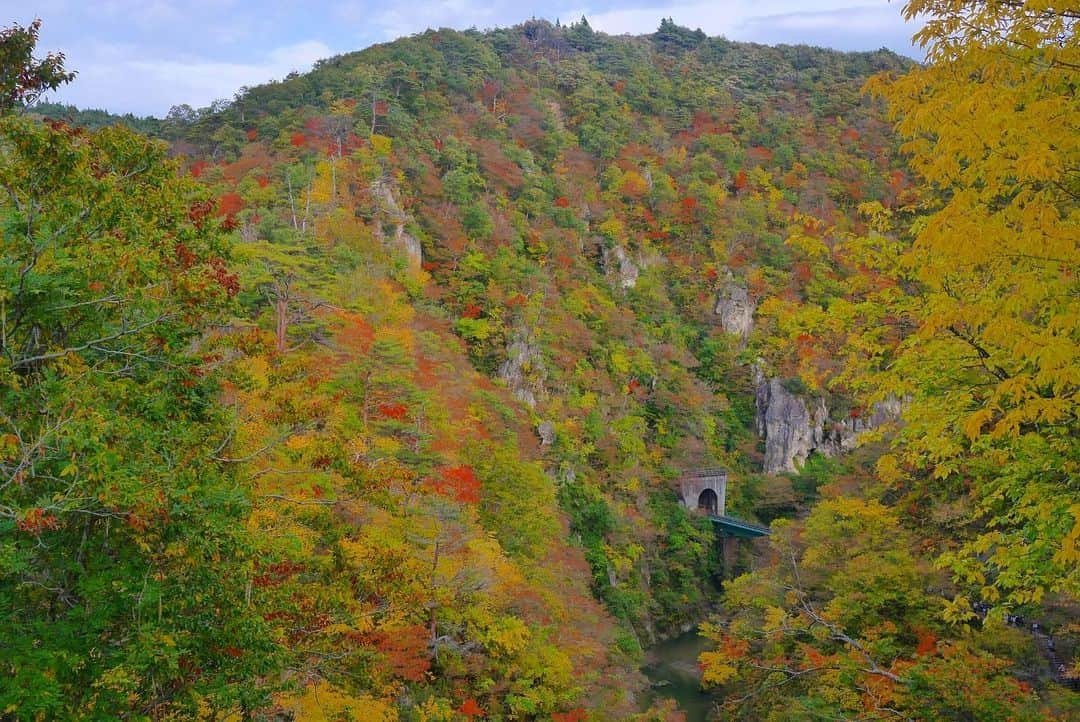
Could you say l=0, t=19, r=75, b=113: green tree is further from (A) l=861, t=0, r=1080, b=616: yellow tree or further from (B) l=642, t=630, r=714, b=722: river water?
(B) l=642, t=630, r=714, b=722: river water

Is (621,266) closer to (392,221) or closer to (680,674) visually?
(392,221)

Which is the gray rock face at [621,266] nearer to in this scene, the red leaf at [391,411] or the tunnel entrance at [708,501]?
the tunnel entrance at [708,501]

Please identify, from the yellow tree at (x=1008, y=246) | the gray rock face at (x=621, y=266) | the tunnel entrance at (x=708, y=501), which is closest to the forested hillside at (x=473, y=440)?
the yellow tree at (x=1008, y=246)

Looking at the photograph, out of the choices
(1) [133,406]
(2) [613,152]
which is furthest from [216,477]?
(2) [613,152]

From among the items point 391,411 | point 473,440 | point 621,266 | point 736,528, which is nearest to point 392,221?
point 473,440

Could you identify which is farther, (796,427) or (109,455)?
(796,427)

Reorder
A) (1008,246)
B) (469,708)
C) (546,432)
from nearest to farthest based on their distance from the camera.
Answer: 1. (1008,246)
2. (469,708)
3. (546,432)

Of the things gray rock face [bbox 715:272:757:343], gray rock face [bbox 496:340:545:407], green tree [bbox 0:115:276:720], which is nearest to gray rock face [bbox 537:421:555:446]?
gray rock face [bbox 496:340:545:407]
